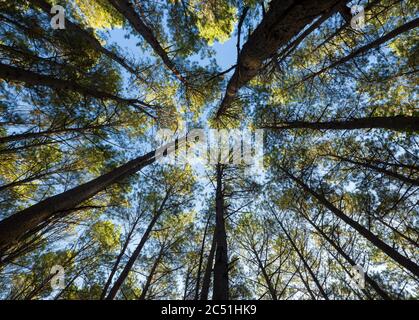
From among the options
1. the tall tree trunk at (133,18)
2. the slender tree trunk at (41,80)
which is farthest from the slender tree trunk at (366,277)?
the slender tree trunk at (41,80)

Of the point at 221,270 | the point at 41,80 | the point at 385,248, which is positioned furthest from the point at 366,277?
the point at 41,80

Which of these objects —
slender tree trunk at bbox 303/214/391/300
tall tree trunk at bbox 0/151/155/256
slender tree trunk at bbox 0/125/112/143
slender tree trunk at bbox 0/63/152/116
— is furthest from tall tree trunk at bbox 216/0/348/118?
slender tree trunk at bbox 303/214/391/300

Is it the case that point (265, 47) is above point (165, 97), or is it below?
below

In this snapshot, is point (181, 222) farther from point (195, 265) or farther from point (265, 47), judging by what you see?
point (265, 47)

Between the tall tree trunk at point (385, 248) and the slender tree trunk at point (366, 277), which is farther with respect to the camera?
the slender tree trunk at point (366, 277)

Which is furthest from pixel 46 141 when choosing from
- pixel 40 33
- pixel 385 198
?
pixel 385 198

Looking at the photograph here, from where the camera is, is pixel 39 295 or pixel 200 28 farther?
pixel 39 295

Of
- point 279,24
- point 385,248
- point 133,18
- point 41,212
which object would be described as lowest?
point 41,212

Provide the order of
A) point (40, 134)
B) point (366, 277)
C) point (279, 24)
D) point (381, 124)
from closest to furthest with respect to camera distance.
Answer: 1. point (279, 24)
2. point (381, 124)
3. point (40, 134)
4. point (366, 277)

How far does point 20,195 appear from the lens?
7.99 meters

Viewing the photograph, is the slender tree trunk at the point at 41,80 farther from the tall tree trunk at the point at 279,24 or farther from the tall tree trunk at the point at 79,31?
the tall tree trunk at the point at 279,24

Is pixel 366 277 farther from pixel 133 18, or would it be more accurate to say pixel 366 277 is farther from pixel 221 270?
pixel 133 18

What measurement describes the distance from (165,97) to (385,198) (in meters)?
8.49

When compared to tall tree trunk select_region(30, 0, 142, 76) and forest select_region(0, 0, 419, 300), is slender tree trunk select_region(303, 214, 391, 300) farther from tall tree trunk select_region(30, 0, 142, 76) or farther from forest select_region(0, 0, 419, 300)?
tall tree trunk select_region(30, 0, 142, 76)
